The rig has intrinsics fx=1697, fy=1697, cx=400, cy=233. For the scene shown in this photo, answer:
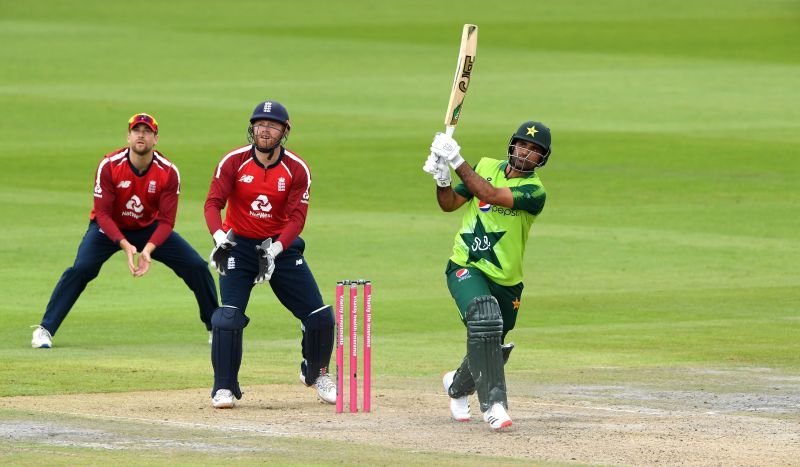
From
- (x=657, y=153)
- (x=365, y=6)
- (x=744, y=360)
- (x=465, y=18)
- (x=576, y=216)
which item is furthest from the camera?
(x=365, y=6)

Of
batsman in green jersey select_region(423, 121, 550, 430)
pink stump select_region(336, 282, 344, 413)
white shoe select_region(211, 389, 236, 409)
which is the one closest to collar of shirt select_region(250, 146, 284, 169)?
pink stump select_region(336, 282, 344, 413)

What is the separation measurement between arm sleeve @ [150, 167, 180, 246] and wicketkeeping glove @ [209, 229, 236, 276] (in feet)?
9.57

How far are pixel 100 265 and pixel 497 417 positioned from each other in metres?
5.63

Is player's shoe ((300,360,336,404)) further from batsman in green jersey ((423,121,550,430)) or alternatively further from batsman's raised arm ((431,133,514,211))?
batsman's raised arm ((431,133,514,211))

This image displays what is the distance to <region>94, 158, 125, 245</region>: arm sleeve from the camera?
1445 cm

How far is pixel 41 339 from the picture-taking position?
14.5 meters

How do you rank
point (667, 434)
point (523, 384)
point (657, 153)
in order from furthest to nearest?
point (657, 153) → point (523, 384) → point (667, 434)

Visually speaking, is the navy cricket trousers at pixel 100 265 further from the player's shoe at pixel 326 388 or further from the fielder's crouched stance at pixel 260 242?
the player's shoe at pixel 326 388

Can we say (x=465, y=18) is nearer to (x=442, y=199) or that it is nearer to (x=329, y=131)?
(x=329, y=131)

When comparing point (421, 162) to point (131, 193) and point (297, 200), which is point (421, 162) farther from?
point (297, 200)

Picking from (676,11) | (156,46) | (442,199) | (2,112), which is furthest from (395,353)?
(676,11)

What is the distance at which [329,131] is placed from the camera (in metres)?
34.4

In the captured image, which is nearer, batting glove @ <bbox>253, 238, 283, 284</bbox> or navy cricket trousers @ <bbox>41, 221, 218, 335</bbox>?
batting glove @ <bbox>253, 238, 283, 284</bbox>

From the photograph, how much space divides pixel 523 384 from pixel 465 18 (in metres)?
46.9
